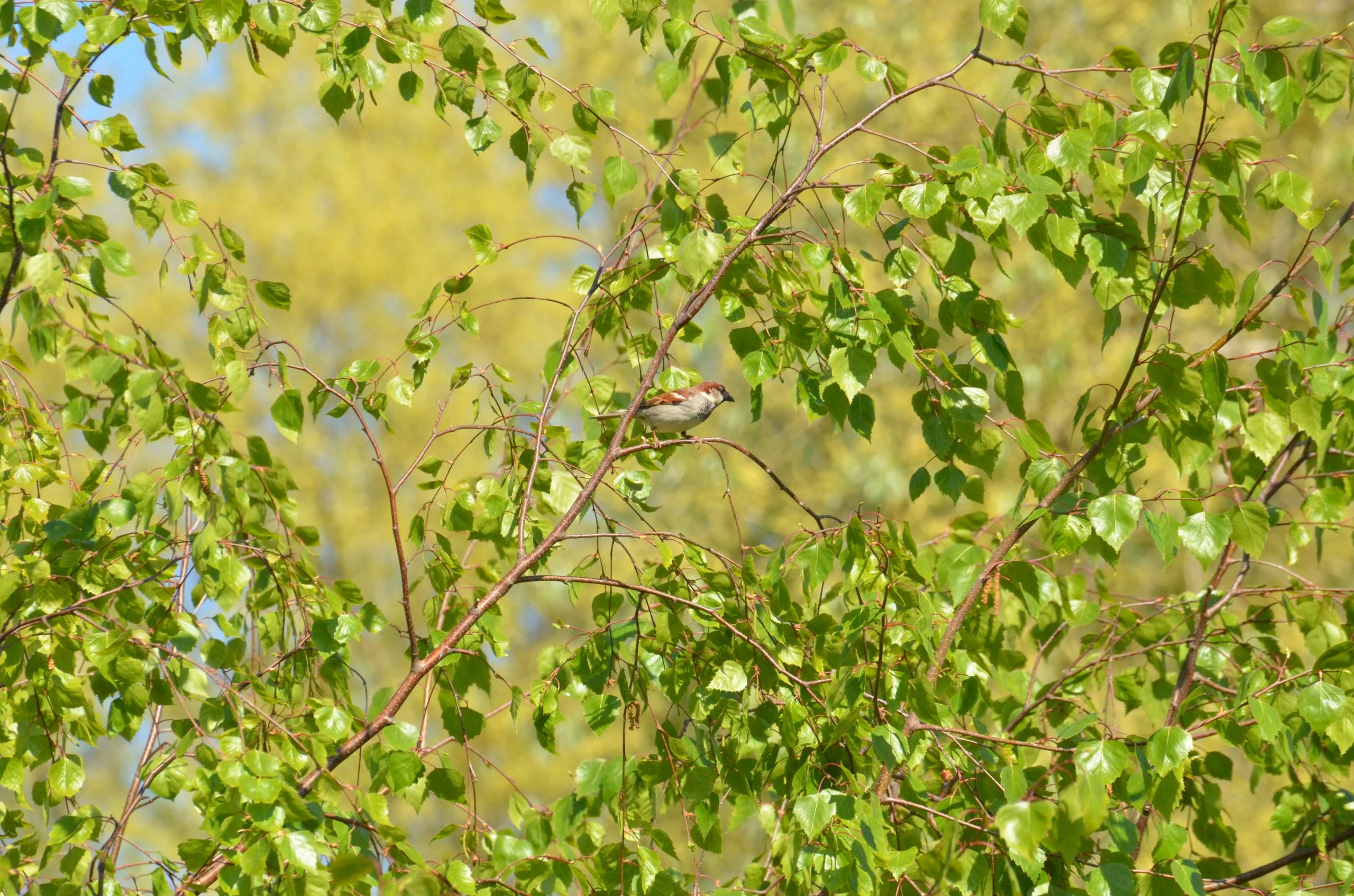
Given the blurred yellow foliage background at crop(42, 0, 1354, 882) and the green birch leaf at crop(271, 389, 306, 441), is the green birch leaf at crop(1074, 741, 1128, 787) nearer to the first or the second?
the green birch leaf at crop(271, 389, 306, 441)

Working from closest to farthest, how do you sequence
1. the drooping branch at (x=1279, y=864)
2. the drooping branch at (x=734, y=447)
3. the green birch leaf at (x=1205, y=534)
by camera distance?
the green birch leaf at (x=1205, y=534) → the drooping branch at (x=734, y=447) → the drooping branch at (x=1279, y=864)

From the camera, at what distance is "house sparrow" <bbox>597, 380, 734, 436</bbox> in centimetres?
558

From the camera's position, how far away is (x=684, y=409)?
575 centimetres

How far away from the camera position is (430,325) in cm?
299

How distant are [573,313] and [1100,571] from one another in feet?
5.39

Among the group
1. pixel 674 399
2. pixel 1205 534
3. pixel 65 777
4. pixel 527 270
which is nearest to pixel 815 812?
pixel 1205 534

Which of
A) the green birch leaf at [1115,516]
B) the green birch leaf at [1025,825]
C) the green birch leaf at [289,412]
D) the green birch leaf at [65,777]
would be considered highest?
the green birch leaf at [289,412]

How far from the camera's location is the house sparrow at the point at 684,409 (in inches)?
220

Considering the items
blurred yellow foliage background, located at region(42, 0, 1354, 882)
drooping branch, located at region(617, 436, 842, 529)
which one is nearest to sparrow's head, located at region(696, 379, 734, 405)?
drooping branch, located at region(617, 436, 842, 529)

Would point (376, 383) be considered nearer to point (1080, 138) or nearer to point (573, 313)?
point (573, 313)

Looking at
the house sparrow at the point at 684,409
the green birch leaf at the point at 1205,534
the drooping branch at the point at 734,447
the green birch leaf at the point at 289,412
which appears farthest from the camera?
the house sparrow at the point at 684,409

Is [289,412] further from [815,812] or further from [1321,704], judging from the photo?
[1321,704]

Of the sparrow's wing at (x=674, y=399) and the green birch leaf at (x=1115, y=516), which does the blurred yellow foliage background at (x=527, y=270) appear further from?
the green birch leaf at (x=1115, y=516)

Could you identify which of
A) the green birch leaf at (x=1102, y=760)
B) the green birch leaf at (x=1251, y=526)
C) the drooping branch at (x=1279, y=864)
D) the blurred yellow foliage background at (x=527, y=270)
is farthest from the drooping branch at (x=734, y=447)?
the blurred yellow foliage background at (x=527, y=270)
